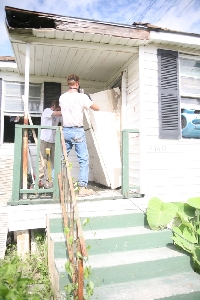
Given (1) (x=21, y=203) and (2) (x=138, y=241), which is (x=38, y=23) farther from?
(2) (x=138, y=241)

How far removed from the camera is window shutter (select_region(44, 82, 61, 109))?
5988mm

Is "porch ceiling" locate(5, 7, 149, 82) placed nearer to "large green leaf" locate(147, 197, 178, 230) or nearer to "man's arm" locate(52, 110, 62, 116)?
"man's arm" locate(52, 110, 62, 116)

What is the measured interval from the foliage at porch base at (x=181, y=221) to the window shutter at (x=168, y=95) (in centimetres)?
164

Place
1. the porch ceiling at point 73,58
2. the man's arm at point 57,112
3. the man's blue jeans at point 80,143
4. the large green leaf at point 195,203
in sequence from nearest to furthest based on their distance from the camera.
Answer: the large green leaf at point 195,203 → the man's blue jeans at point 80,143 → the porch ceiling at point 73,58 → the man's arm at point 57,112

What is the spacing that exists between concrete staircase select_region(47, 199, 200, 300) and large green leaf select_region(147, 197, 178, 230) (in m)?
0.11

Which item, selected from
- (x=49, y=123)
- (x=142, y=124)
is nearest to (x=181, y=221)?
(x=142, y=124)

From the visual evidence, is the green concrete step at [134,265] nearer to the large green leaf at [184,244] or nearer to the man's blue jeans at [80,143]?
the large green leaf at [184,244]

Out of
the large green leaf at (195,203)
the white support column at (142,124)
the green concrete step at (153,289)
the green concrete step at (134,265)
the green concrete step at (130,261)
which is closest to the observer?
the green concrete step at (153,289)

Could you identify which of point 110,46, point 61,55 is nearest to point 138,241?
point 110,46

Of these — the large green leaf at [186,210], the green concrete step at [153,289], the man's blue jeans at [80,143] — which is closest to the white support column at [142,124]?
the large green leaf at [186,210]

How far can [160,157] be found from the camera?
4594 mm

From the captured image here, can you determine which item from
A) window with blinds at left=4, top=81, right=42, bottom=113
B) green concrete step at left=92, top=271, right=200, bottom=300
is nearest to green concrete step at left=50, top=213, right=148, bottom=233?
green concrete step at left=92, top=271, right=200, bottom=300

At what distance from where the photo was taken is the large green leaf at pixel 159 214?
3174 millimetres

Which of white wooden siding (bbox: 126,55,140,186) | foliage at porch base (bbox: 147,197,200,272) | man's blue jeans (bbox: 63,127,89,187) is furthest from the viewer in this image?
white wooden siding (bbox: 126,55,140,186)
